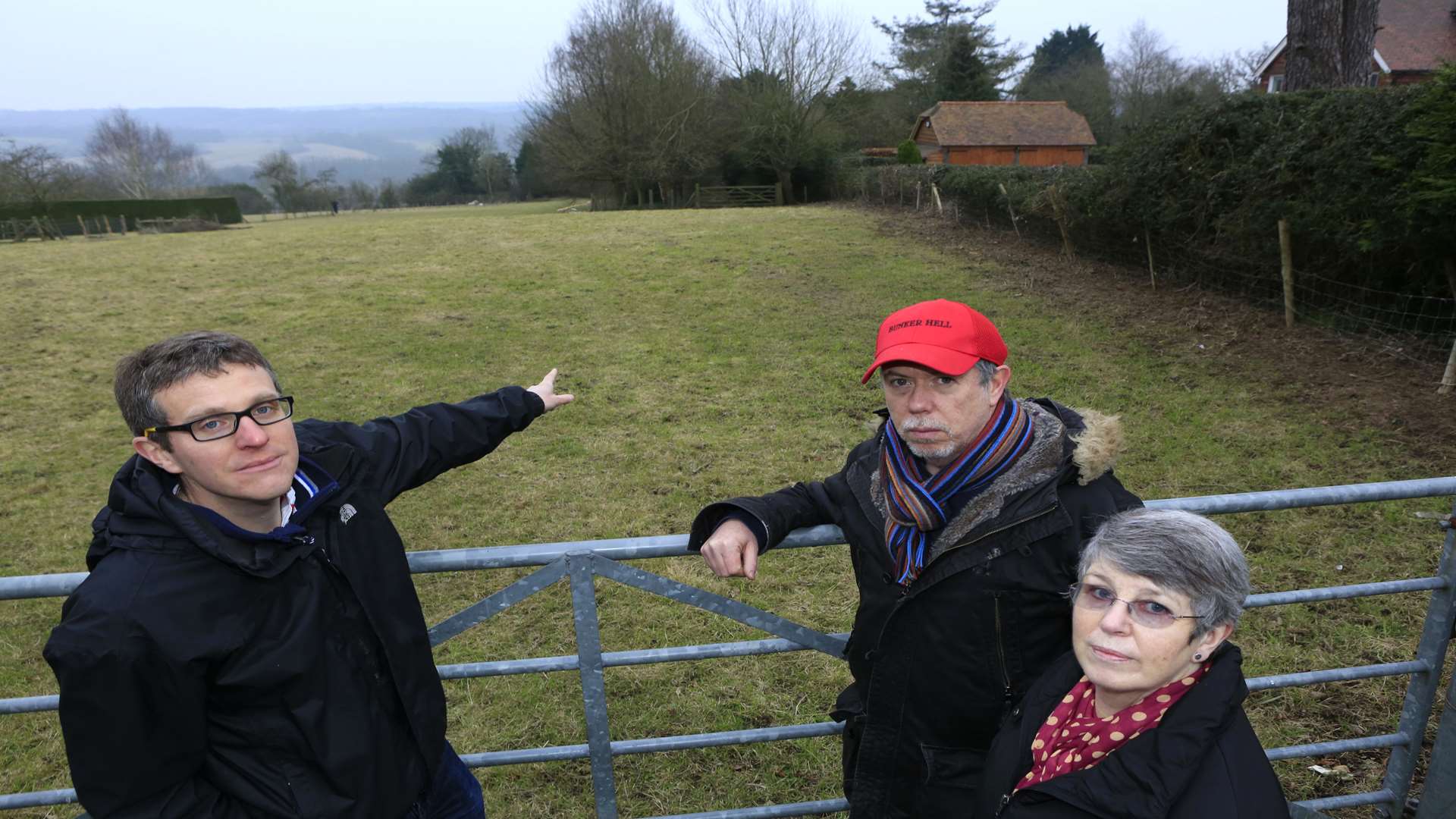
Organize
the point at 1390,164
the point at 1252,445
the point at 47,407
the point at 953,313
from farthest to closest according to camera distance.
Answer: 1. the point at 47,407
2. the point at 1390,164
3. the point at 1252,445
4. the point at 953,313

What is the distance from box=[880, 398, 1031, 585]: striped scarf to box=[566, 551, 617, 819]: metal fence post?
77 centimetres

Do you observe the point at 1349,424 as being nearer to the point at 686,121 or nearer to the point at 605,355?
the point at 605,355

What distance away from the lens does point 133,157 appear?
5947 cm

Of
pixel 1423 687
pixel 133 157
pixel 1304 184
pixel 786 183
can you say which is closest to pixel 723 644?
pixel 1423 687

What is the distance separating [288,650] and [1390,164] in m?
9.40

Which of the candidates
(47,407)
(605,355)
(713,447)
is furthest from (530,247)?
(713,447)

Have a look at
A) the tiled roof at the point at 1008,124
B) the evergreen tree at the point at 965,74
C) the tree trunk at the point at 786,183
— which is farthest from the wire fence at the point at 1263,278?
the evergreen tree at the point at 965,74

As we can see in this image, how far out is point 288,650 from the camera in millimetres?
1619

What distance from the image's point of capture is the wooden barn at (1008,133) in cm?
3838

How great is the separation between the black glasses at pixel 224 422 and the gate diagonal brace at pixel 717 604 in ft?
2.69

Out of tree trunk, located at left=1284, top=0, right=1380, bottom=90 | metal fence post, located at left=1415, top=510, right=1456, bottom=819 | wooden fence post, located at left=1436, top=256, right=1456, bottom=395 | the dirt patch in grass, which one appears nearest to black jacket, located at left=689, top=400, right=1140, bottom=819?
metal fence post, located at left=1415, top=510, right=1456, bottom=819

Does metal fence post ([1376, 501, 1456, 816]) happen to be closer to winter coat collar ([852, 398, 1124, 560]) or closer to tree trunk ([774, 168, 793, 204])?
winter coat collar ([852, 398, 1124, 560])

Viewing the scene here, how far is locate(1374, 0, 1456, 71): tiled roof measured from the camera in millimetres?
29078

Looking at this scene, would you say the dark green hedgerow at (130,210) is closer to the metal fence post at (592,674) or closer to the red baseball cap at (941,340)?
the metal fence post at (592,674)
